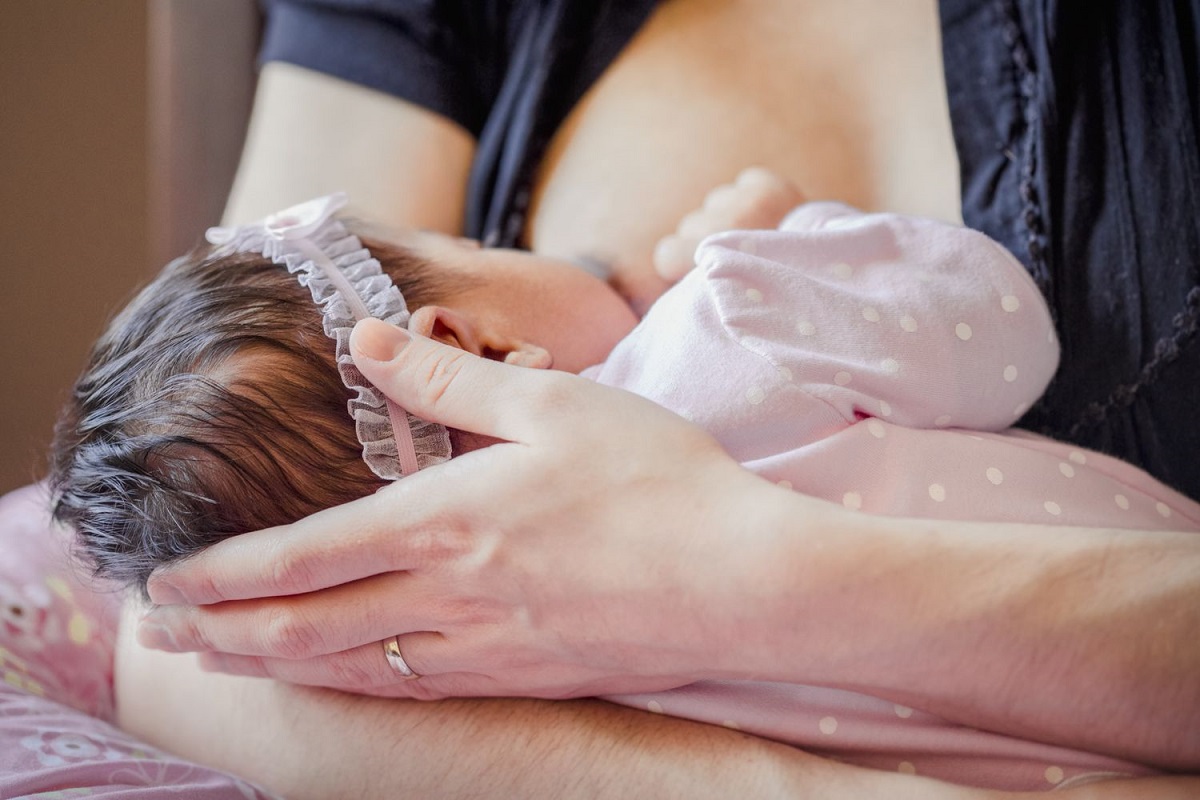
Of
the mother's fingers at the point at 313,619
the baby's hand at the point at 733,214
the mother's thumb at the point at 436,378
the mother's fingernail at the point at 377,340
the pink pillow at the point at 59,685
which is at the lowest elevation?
the pink pillow at the point at 59,685

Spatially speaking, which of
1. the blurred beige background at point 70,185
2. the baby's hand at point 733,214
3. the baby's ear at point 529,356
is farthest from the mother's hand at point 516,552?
the blurred beige background at point 70,185

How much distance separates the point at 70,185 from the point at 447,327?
173 centimetres

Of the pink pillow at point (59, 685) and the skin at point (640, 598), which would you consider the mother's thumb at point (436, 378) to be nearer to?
the skin at point (640, 598)

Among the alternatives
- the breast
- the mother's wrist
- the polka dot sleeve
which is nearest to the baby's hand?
the breast

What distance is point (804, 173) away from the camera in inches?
47.3

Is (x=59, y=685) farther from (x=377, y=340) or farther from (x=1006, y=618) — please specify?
(x=1006, y=618)

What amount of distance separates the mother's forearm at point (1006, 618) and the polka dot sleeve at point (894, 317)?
6.8 inches

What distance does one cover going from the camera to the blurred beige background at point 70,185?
2.02 meters

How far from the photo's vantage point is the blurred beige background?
6.61ft

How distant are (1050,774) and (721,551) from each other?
338mm

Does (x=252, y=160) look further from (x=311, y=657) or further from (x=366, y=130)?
(x=311, y=657)

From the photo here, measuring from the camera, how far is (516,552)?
716 millimetres

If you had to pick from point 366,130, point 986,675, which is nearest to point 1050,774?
point 986,675

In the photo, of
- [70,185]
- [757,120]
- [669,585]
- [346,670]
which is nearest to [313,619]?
[346,670]
